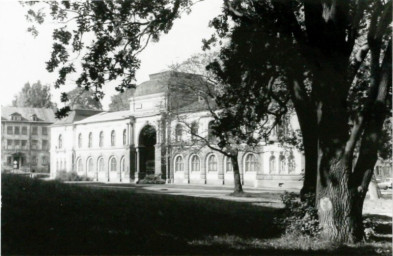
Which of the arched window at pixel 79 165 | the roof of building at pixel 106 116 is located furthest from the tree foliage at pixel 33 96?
the arched window at pixel 79 165

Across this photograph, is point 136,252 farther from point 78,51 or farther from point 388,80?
point 388,80

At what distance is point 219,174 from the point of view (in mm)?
41906

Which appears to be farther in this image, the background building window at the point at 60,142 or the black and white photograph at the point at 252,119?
the background building window at the point at 60,142

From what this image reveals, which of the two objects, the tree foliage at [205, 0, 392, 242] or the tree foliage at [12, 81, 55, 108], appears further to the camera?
the tree foliage at [12, 81, 55, 108]

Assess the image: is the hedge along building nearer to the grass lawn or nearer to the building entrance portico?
the building entrance portico

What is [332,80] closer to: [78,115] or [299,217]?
[299,217]

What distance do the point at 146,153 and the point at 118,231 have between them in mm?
43158

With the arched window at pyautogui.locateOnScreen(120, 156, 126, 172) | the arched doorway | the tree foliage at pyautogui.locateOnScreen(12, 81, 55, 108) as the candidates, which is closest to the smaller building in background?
the tree foliage at pyautogui.locateOnScreen(12, 81, 55, 108)

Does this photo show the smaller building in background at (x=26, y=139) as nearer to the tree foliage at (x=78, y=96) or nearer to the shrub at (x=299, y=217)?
the tree foliage at (x=78, y=96)

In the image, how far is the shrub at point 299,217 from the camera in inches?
400

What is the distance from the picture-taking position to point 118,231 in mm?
9031

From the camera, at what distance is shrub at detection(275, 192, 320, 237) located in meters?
10.2

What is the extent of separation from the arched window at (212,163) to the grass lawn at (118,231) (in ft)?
99.7

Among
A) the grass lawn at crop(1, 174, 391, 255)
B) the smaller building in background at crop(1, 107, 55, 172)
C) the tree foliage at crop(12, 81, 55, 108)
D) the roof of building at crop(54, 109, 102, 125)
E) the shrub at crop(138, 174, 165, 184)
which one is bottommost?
the shrub at crop(138, 174, 165, 184)
